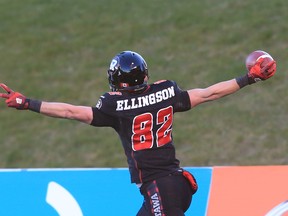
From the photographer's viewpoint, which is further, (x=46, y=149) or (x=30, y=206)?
(x=46, y=149)

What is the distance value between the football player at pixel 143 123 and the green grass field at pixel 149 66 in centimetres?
424

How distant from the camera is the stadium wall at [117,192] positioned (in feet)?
21.4

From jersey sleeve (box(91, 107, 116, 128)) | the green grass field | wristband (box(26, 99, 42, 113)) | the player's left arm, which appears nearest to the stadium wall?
the player's left arm

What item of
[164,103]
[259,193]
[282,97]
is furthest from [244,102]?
[164,103]

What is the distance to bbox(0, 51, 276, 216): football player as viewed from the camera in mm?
5098

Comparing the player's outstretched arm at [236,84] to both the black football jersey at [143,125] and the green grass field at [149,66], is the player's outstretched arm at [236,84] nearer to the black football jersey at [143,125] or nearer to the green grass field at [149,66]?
the black football jersey at [143,125]

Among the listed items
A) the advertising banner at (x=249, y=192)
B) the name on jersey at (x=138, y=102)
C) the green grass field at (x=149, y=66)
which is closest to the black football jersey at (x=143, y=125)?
the name on jersey at (x=138, y=102)

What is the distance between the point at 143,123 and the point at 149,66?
6.20 meters

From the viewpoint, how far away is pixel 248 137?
31.6 feet

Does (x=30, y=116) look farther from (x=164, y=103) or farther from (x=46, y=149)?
(x=164, y=103)

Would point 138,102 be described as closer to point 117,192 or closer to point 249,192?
point 117,192

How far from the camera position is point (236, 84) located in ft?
17.8

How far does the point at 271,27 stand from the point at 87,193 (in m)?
6.12

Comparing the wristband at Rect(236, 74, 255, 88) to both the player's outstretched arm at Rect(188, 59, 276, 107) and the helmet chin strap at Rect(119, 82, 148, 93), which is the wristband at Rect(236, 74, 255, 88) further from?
the helmet chin strap at Rect(119, 82, 148, 93)
